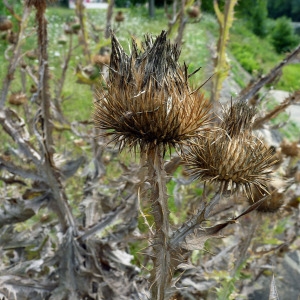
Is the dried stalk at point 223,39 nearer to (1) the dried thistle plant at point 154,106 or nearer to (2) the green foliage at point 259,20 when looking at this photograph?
(1) the dried thistle plant at point 154,106

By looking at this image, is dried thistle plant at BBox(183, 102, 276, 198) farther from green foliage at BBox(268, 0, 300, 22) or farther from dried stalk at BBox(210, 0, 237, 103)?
green foliage at BBox(268, 0, 300, 22)

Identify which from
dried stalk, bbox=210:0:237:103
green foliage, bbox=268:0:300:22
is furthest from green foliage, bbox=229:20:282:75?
green foliage, bbox=268:0:300:22

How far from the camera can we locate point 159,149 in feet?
4.20

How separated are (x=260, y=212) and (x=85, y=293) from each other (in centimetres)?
104

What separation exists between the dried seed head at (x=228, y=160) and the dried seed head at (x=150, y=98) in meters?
0.16

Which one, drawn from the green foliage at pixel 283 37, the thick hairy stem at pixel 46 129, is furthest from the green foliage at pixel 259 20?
the thick hairy stem at pixel 46 129

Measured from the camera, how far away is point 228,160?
54.7 inches

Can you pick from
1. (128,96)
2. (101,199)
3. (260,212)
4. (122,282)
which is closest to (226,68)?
(260,212)

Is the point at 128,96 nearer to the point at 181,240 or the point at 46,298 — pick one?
the point at 181,240

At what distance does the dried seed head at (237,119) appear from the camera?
1437 mm

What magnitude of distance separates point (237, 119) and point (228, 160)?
0.15 m

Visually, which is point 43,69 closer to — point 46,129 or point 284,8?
point 46,129

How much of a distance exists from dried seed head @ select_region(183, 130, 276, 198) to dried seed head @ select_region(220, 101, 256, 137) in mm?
25

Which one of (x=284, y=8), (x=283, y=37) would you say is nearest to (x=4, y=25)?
(x=283, y=37)
